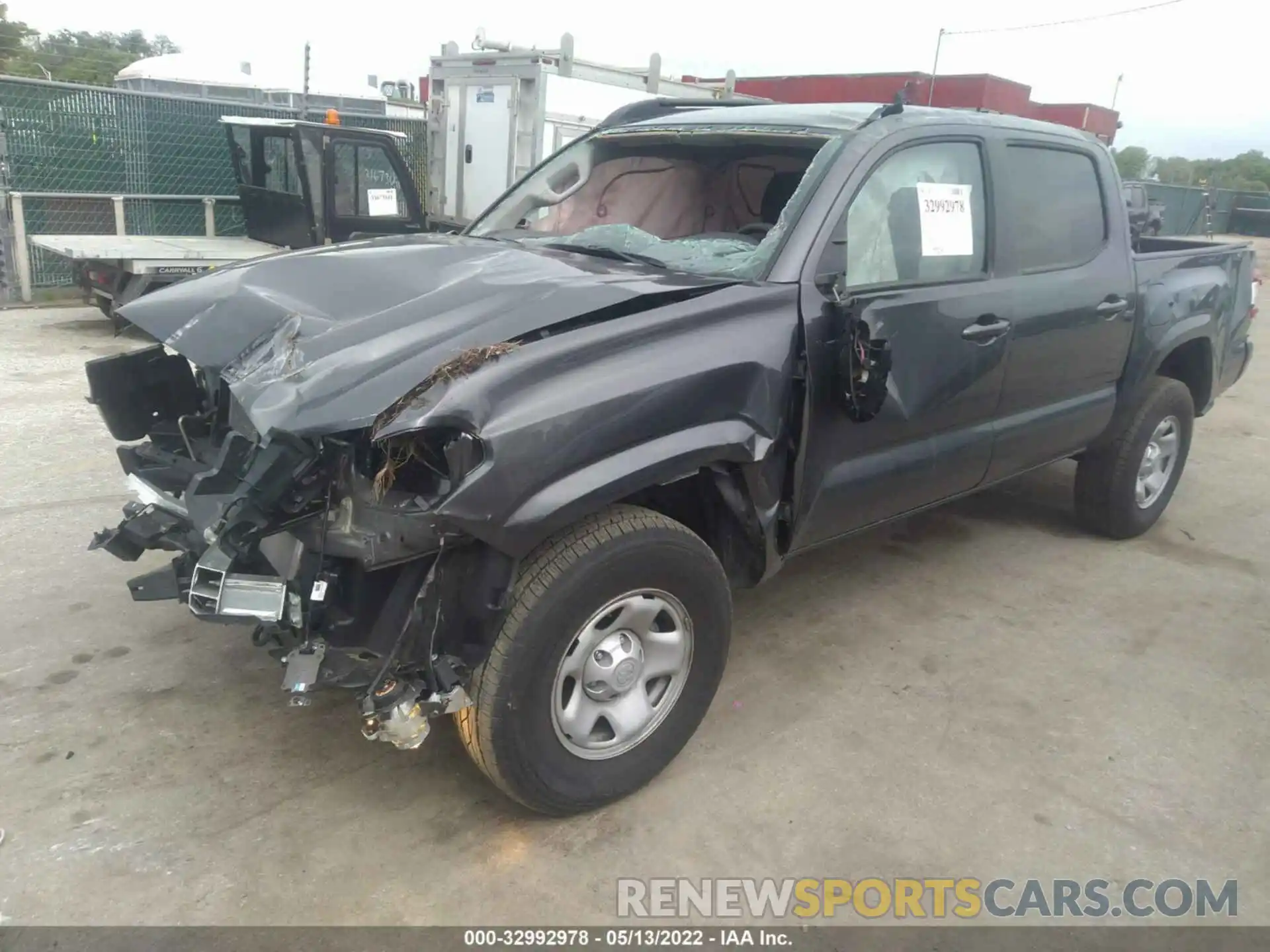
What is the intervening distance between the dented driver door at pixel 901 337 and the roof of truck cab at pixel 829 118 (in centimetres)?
10

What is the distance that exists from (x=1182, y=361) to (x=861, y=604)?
239 cm

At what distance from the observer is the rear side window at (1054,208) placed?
12.3 feet

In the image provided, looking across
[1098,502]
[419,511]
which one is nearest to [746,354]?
[419,511]

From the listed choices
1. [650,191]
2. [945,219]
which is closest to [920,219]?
[945,219]

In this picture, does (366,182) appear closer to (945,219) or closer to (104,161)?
(104,161)

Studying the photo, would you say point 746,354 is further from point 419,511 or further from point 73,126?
point 73,126

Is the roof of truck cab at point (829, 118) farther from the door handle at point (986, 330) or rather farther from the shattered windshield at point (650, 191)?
the door handle at point (986, 330)

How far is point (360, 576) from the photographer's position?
2.45m

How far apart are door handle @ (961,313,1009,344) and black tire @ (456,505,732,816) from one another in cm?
139

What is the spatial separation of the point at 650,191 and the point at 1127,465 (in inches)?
106

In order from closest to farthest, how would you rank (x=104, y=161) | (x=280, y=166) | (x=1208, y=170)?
(x=280, y=166)
(x=104, y=161)
(x=1208, y=170)

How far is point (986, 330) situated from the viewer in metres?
3.49

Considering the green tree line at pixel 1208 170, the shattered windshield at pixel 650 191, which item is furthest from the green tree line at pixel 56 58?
the green tree line at pixel 1208 170

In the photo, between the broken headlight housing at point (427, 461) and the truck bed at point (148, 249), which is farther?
the truck bed at point (148, 249)
